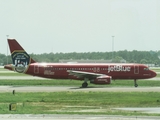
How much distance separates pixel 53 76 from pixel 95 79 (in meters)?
6.22

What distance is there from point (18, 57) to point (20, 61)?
0.69 metres

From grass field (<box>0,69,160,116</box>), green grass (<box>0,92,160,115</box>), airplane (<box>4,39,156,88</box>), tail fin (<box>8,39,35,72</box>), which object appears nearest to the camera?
grass field (<box>0,69,160,116</box>)

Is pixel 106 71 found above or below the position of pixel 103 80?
above

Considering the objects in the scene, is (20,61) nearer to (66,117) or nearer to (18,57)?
(18,57)

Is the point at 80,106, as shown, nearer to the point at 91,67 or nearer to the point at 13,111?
the point at 13,111

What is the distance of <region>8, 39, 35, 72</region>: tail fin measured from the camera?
6147 cm

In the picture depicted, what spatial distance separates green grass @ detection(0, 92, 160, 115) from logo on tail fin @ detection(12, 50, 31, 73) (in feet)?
48.6

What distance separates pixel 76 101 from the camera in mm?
40219

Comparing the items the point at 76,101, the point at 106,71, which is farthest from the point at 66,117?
the point at 106,71

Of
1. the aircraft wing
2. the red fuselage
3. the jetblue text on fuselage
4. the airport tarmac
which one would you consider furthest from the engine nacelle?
the airport tarmac

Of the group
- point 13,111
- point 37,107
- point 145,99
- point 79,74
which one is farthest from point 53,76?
point 13,111

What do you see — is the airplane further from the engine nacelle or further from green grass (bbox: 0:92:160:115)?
green grass (bbox: 0:92:160:115)

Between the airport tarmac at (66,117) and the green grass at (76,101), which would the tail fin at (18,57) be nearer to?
the green grass at (76,101)

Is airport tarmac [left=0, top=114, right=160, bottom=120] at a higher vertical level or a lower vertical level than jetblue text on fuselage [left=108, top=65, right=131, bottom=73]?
lower
